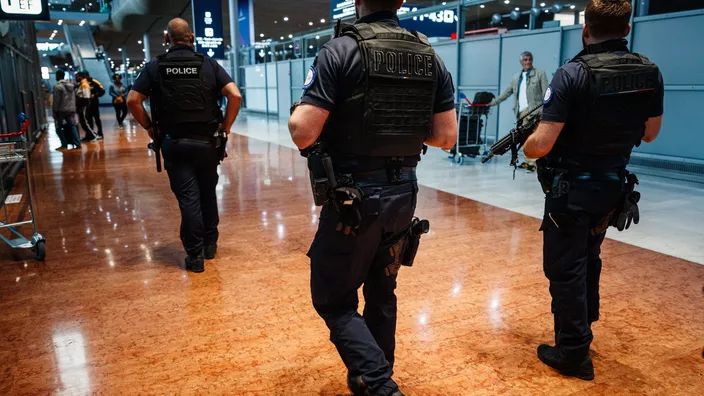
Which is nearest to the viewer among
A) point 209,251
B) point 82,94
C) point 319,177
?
point 319,177

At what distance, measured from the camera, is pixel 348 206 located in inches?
70.0

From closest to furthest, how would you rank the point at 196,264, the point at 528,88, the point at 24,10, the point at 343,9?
the point at 196,264 → the point at 24,10 → the point at 528,88 → the point at 343,9

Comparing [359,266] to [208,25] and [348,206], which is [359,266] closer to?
[348,206]

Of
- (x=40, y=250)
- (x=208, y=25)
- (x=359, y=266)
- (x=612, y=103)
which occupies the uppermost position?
(x=208, y=25)

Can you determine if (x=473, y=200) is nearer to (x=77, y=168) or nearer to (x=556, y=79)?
(x=556, y=79)

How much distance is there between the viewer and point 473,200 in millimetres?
5906

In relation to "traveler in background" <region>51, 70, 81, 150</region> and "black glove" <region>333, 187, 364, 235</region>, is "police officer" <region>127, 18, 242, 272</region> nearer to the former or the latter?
"black glove" <region>333, 187, 364, 235</region>

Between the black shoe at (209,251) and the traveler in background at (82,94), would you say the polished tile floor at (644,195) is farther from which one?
the traveler in background at (82,94)

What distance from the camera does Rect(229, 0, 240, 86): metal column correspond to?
21.3m

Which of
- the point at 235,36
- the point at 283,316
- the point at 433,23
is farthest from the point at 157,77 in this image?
the point at 235,36

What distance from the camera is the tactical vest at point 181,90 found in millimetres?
3488

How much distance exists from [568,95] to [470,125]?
6.37 metres

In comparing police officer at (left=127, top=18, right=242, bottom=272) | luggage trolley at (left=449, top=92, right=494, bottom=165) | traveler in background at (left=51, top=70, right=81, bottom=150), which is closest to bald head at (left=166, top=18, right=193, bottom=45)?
police officer at (left=127, top=18, right=242, bottom=272)

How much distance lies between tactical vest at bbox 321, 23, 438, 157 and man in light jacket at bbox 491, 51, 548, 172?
18.1 feet
